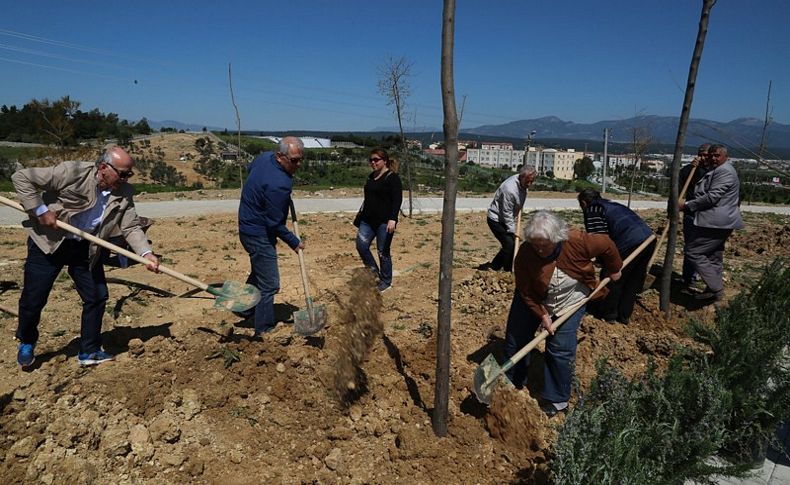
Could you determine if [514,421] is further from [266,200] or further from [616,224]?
[266,200]

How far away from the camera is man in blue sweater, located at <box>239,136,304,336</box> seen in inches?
143

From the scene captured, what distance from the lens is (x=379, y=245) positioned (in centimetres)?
530

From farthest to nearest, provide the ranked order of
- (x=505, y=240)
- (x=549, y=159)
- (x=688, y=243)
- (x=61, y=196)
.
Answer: (x=549, y=159) → (x=505, y=240) → (x=688, y=243) → (x=61, y=196)

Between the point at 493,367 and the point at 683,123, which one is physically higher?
the point at 683,123

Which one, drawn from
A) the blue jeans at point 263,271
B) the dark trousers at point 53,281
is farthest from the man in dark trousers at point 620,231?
the dark trousers at point 53,281

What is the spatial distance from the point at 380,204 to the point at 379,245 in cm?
47

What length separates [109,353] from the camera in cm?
381

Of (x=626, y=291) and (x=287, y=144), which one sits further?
(x=626, y=291)

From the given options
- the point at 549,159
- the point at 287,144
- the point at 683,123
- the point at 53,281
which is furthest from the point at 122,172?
the point at 549,159

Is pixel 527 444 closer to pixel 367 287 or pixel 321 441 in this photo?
pixel 321 441

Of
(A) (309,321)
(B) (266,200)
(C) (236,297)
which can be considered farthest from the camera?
(A) (309,321)

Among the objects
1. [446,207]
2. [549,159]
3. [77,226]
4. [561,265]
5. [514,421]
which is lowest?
[549,159]

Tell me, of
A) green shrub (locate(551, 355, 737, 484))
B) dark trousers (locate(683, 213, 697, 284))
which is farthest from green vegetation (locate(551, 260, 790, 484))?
dark trousers (locate(683, 213, 697, 284))

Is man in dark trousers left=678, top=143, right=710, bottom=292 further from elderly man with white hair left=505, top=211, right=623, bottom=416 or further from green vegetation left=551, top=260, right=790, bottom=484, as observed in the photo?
elderly man with white hair left=505, top=211, right=623, bottom=416
